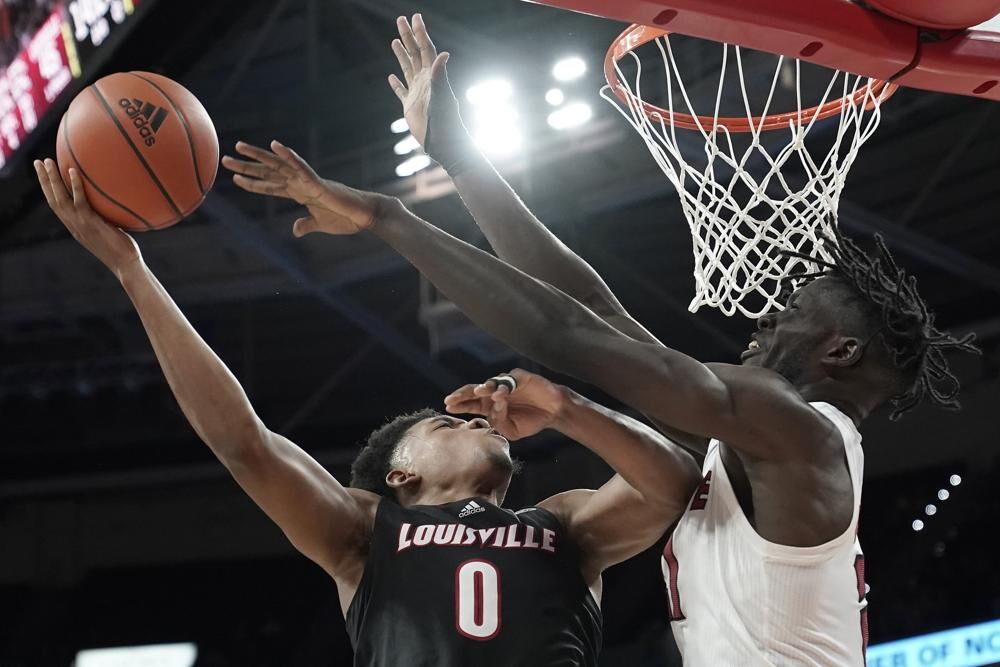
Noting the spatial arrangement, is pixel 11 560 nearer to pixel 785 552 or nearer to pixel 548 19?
pixel 548 19

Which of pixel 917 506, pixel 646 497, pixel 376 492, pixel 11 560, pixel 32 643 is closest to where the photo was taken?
pixel 646 497

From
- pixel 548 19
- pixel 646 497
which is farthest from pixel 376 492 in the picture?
pixel 548 19

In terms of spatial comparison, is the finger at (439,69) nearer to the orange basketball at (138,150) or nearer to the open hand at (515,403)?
the orange basketball at (138,150)

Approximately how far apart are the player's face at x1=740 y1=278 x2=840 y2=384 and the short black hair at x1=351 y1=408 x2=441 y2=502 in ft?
3.72

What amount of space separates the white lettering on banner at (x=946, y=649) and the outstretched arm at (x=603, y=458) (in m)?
5.01

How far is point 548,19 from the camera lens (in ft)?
23.5

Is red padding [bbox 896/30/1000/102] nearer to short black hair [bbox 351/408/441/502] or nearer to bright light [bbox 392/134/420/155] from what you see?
short black hair [bbox 351/408/441/502]

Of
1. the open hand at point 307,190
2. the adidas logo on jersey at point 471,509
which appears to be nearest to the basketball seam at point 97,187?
the open hand at point 307,190

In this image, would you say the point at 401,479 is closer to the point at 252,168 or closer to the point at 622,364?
the point at 252,168

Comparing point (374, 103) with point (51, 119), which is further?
point (374, 103)

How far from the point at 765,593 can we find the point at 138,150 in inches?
62.0

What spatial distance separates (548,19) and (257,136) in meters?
2.25

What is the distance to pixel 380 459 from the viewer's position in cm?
317

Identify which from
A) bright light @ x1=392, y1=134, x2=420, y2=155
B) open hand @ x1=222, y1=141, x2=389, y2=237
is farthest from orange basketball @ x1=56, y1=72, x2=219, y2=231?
bright light @ x1=392, y1=134, x2=420, y2=155
